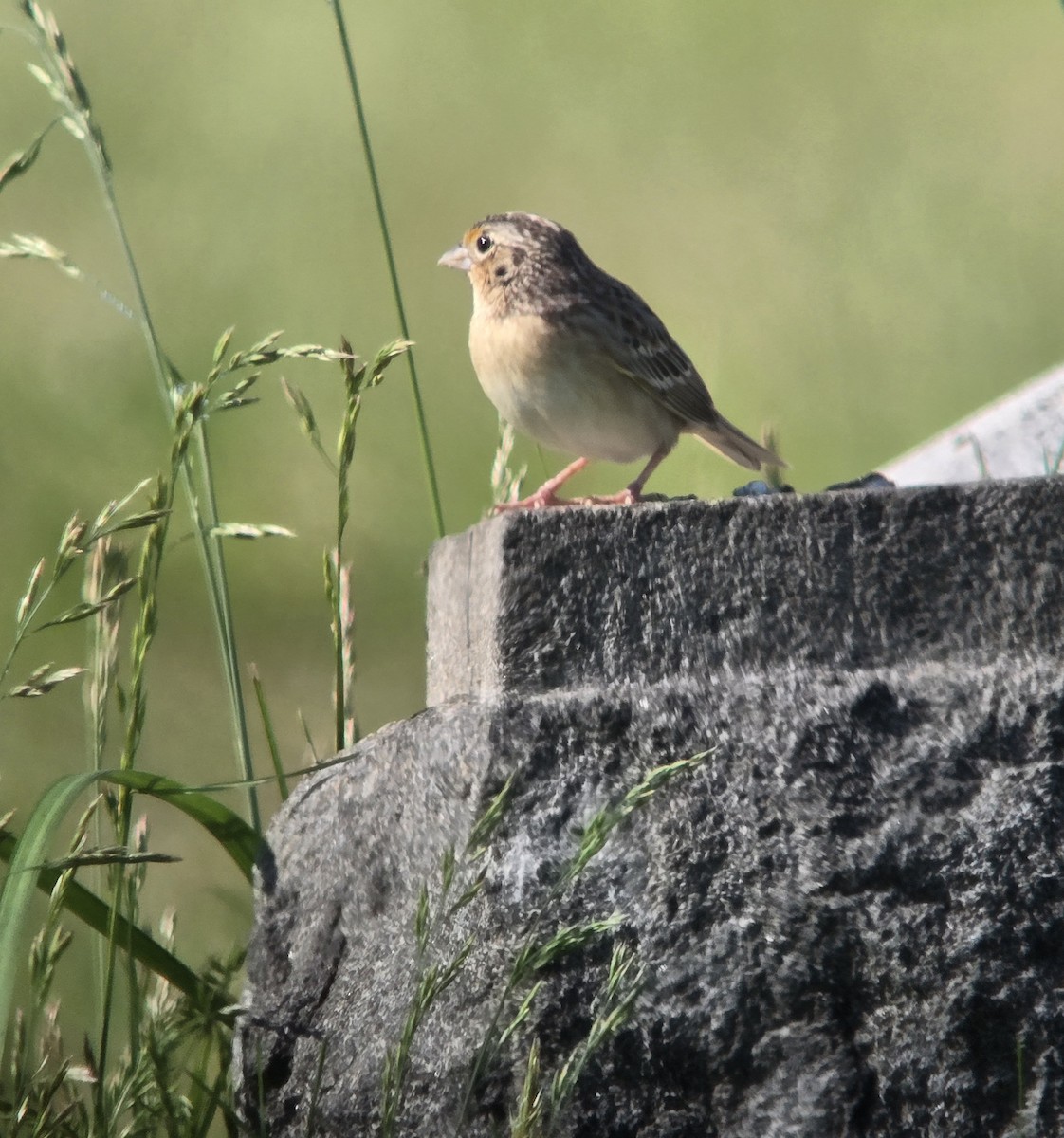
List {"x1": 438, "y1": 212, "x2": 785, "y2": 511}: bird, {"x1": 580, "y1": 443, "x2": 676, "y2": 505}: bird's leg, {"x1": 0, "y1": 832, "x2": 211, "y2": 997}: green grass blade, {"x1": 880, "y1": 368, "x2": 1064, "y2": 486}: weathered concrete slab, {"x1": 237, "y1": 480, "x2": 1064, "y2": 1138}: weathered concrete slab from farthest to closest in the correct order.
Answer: {"x1": 880, "y1": 368, "x2": 1064, "y2": 486}: weathered concrete slab < {"x1": 438, "y1": 212, "x2": 785, "y2": 511}: bird < {"x1": 580, "y1": 443, "x2": 676, "y2": 505}: bird's leg < {"x1": 0, "y1": 832, "x2": 211, "y2": 997}: green grass blade < {"x1": 237, "y1": 480, "x2": 1064, "y2": 1138}: weathered concrete slab

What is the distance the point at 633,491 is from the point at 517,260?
2.67 ft

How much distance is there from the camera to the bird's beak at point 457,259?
9.76 feet

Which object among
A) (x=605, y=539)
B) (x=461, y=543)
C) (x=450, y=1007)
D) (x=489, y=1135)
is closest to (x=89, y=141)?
(x=461, y=543)

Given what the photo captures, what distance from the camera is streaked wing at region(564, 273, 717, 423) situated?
2.76 meters

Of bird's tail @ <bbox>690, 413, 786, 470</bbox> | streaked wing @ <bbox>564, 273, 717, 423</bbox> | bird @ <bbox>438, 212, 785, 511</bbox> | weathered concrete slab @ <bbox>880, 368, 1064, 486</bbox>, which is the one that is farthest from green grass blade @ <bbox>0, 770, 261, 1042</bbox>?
weathered concrete slab @ <bbox>880, 368, 1064, 486</bbox>

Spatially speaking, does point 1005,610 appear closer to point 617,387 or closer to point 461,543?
point 461,543

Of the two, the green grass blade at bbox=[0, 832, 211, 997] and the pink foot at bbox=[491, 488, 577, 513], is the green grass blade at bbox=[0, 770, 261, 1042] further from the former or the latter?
the pink foot at bbox=[491, 488, 577, 513]

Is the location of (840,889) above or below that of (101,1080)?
above

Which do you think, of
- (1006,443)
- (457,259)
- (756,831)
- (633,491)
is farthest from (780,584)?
(1006,443)

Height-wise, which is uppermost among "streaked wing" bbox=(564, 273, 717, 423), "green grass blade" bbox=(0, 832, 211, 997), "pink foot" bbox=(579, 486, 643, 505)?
"streaked wing" bbox=(564, 273, 717, 423)

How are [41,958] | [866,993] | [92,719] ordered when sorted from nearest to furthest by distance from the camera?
[41,958] < [866,993] < [92,719]

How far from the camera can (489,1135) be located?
5.13ft

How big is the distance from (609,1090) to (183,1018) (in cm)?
48

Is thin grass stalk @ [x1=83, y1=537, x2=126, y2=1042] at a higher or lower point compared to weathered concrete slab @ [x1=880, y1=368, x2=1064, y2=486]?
lower
